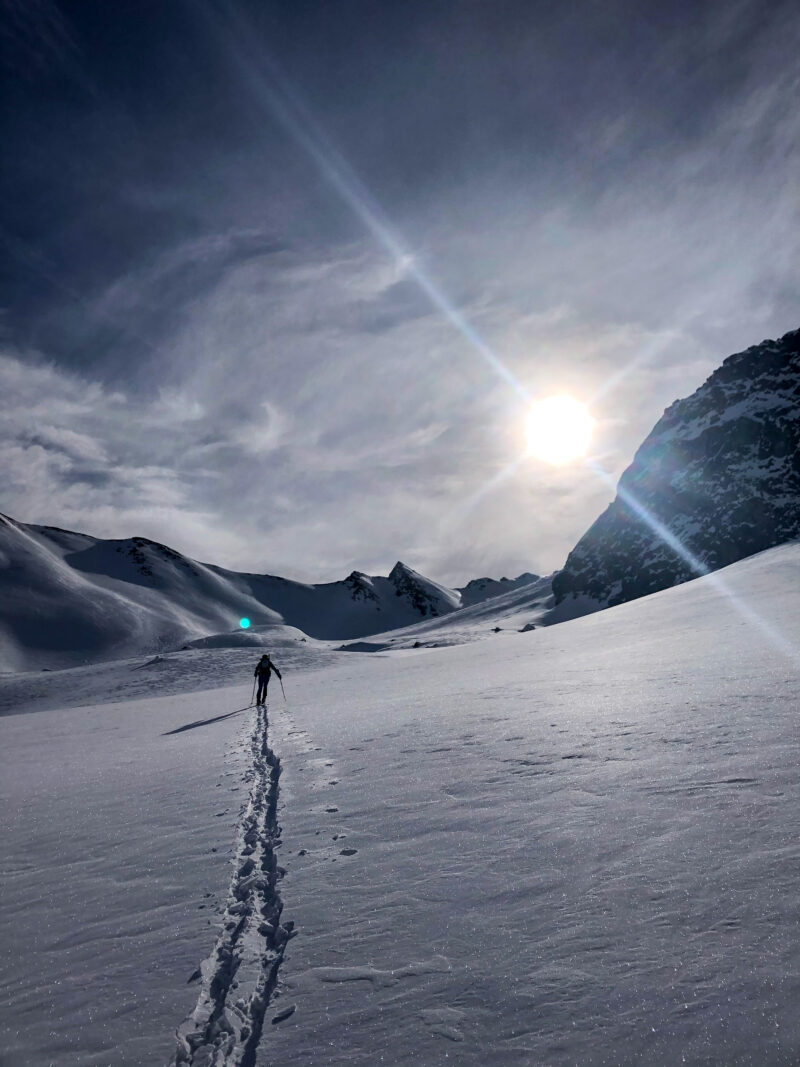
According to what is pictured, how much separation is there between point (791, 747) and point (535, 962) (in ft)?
16.6

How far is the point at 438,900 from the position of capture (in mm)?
4895

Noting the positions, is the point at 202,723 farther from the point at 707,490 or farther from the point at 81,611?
the point at 81,611

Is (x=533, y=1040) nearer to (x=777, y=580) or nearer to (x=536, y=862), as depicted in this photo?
(x=536, y=862)

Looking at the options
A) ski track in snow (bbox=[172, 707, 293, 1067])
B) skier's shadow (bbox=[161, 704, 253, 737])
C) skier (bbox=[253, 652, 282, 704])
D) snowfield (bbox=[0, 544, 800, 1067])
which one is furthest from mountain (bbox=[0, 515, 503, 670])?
ski track in snow (bbox=[172, 707, 293, 1067])

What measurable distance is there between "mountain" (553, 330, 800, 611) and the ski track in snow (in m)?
121

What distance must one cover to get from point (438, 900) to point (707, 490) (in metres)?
139

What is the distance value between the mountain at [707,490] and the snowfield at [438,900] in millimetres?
117480

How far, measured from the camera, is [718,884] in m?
4.35

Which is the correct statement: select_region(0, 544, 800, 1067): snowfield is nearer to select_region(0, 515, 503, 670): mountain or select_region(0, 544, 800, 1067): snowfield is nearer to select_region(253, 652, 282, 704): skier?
select_region(253, 652, 282, 704): skier

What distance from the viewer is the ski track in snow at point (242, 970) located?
11.9 ft

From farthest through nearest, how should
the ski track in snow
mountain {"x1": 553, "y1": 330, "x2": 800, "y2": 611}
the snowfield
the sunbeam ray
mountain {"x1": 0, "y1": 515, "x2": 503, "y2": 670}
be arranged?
mountain {"x1": 0, "y1": 515, "x2": 503, "y2": 670}, mountain {"x1": 553, "y1": 330, "x2": 800, "y2": 611}, the sunbeam ray, the ski track in snow, the snowfield

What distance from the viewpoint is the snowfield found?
11.3ft

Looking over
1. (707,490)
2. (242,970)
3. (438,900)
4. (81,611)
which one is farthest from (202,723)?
(81,611)

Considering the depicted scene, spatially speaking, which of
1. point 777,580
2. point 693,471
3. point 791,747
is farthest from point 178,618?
point 791,747
